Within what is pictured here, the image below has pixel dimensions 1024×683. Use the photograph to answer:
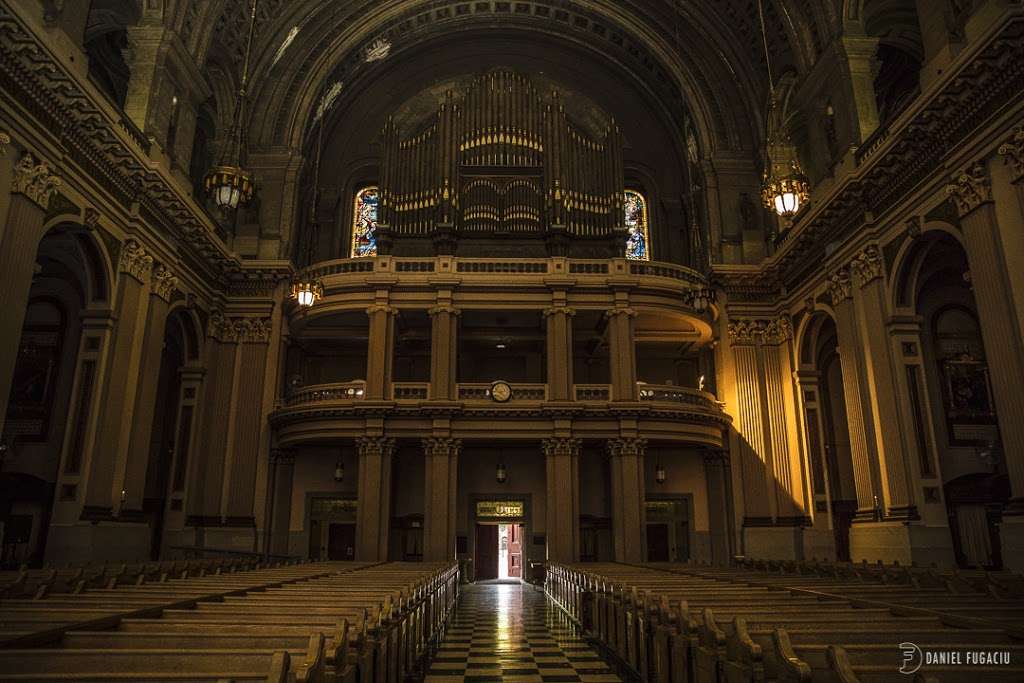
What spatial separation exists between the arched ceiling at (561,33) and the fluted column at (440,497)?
34.3ft

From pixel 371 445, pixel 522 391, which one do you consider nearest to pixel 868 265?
pixel 522 391

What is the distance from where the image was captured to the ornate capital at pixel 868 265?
1490 centimetres

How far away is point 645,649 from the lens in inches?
240

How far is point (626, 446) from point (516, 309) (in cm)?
503

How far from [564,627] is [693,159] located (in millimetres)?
16857

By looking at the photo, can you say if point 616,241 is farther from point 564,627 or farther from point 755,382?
point 564,627

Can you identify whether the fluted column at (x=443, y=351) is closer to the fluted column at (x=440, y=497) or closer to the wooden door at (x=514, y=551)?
the fluted column at (x=440, y=497)

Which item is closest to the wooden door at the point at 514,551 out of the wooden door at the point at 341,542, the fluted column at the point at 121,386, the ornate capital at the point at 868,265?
the wooden door at the point at 341,542

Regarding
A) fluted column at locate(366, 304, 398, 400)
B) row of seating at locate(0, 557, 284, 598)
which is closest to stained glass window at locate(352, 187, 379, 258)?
fluted column at locate(366, 304, 398, 400)

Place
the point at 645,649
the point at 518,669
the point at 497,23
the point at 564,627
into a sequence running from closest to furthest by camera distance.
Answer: the point at 645,649 < the point at 518,669 < the point at 564,627 < the point at 497,23

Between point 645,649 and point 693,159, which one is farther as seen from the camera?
point 693,159

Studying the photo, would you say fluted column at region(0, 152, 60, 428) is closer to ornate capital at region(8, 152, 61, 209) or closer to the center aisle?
ornate capital at region(8, 152, 61, 209)

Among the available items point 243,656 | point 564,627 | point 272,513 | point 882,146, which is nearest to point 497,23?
point 882,146

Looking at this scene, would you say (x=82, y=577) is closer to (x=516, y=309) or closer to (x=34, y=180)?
(x=34, y=180)
